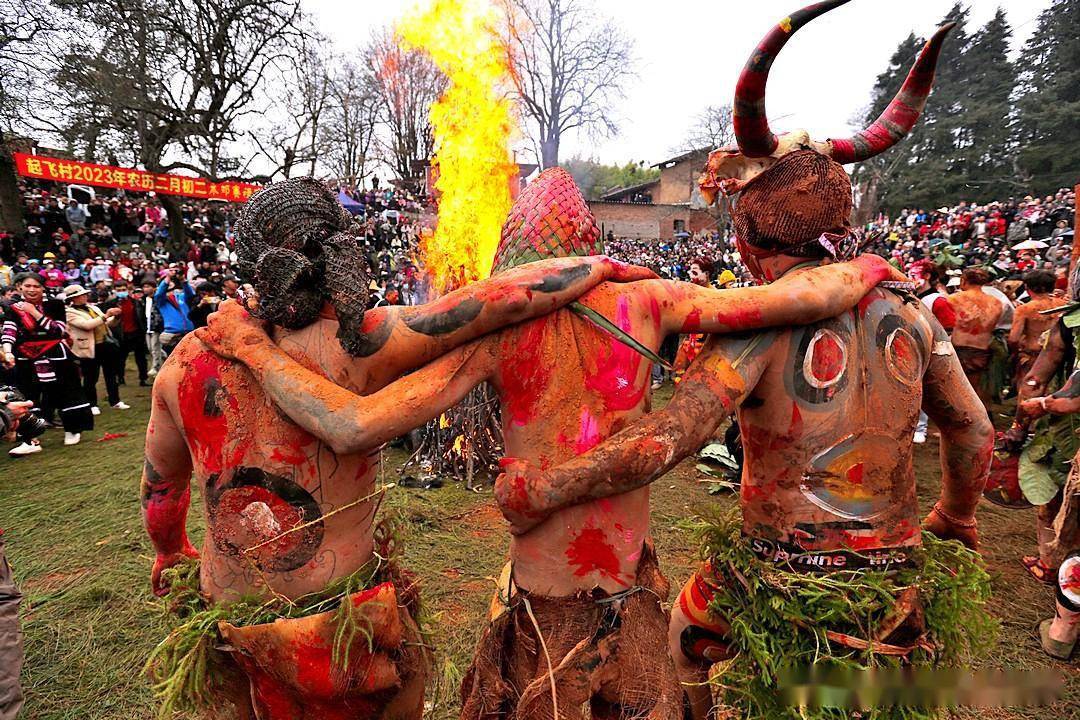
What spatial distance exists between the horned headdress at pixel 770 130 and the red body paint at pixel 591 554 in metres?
1.25

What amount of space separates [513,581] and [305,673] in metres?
0.65

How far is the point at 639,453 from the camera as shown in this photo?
60.5 inches

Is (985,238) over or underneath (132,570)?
over

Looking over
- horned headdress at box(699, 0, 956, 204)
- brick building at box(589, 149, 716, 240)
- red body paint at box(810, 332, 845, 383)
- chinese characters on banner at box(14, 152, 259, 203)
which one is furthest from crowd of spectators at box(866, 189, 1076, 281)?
chinese characters on banner at box(14, 152, 259, 203)

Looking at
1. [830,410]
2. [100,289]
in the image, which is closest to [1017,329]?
[830,410]

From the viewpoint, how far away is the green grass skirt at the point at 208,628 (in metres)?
1.69

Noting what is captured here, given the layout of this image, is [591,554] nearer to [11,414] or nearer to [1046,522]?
[11,414]

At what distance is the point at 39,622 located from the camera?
146 inches

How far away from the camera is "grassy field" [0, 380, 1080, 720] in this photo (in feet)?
10.3

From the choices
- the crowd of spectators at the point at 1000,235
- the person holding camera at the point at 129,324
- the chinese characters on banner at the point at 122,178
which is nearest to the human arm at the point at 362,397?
the person holding camera at the point at 129,324

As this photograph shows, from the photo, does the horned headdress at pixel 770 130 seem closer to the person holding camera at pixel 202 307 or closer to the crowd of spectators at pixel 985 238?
the crowd of spectators at pixel 985 238

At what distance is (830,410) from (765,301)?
45 cm

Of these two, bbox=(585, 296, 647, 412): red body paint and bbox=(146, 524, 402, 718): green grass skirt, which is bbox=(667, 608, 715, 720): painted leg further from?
bbox=(146, 524, 402, 718): green grass skirt

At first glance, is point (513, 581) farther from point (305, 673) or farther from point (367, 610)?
point (305, 673)
